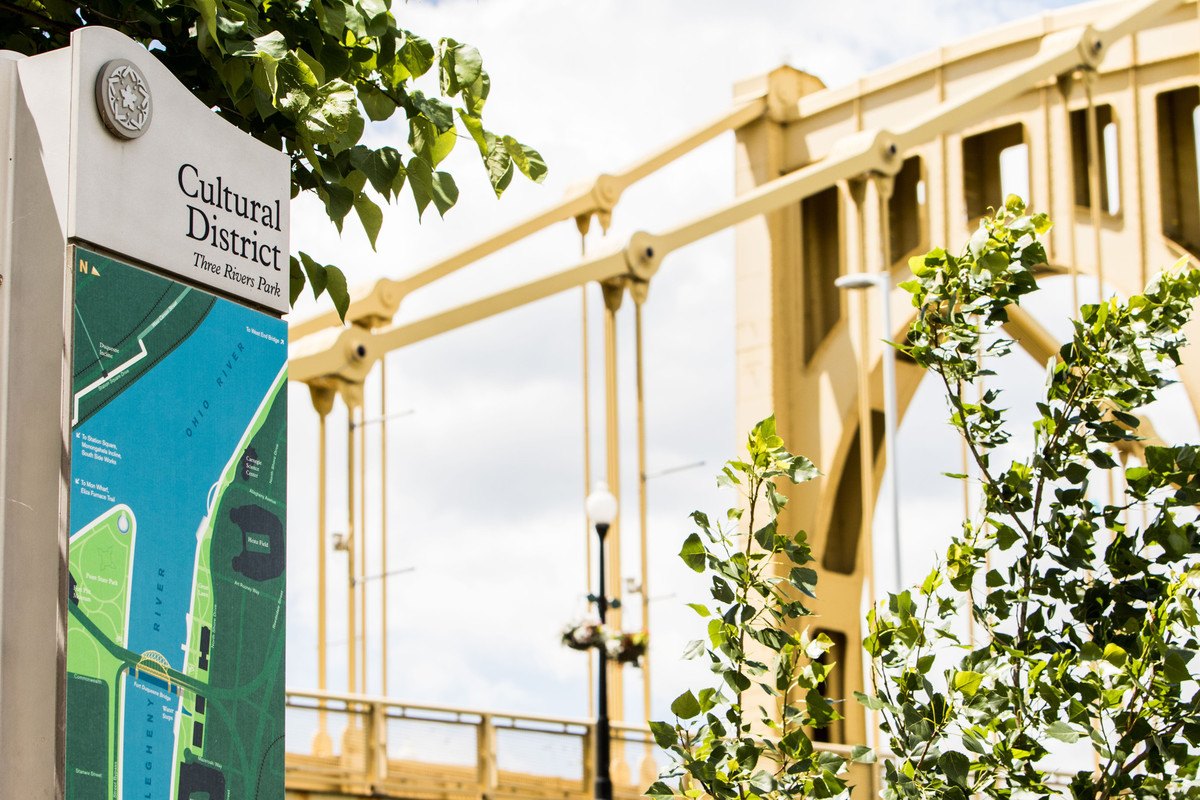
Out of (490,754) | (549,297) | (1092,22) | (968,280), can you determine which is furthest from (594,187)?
(968,280)

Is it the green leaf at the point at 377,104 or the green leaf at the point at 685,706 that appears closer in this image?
the green leaf at the point at 685,706

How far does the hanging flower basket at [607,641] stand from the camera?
1700 centimetres

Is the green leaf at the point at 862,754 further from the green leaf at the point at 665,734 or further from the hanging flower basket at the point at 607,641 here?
the hanging flower basket at the point at 607,641

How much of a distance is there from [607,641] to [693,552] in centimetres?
1382

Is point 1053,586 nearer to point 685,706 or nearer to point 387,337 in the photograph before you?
point 685,706

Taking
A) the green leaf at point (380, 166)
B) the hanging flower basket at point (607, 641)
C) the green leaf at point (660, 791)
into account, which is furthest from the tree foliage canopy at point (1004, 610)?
the hanging flower basket at point (607, 641)

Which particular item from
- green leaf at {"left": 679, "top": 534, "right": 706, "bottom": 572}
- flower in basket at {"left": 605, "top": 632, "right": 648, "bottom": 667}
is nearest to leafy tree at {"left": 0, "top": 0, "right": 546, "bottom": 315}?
green leaf at {"left": 679, "top": 534, "right": 706, "bottom": 572}

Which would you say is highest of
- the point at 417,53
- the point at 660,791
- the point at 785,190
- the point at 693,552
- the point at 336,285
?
the point at 785,190

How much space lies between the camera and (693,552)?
3.48m

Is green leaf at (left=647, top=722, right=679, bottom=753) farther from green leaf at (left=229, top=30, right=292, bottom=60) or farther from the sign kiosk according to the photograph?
green leaf at (left=229, top=30, right=292, bottom=60)

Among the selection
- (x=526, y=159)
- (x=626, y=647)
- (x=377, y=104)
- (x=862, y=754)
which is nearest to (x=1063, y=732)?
(x=862, y=754)

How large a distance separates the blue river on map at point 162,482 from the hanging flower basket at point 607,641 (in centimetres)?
1327

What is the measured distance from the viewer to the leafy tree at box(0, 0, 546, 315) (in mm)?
3951

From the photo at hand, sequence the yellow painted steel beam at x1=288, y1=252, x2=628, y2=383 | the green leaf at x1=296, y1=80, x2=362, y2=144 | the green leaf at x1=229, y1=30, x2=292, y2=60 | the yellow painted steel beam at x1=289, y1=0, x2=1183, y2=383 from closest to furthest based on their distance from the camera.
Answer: the green leaf at x1=229, y1=30, x2=292, y2=60
the green leaf at x1=296, y1=80, x2=362, y2=144
the yellow painted steel beam at x1=289, y1=0, x2=1183, y2=383
the yellow painted steel beam at x1=288, y1=252, x2=628, y2=383
